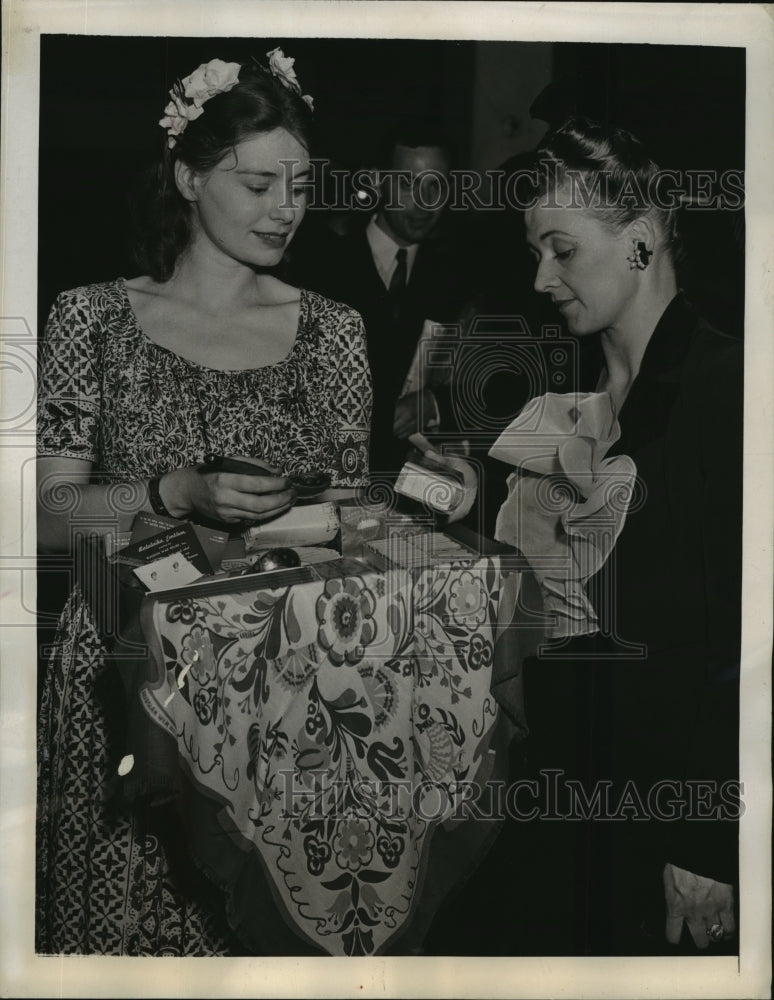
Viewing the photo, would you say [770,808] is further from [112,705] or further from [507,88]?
[507,88]

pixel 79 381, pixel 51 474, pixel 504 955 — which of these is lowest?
→ pixel 504 955

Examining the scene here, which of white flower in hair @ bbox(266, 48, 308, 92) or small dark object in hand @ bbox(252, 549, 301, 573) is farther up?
white flower in hair @ bbox(266, 48, 308, 92)

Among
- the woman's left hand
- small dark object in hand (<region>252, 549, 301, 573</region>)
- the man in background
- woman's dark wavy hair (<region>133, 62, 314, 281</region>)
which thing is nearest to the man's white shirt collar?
the man in background

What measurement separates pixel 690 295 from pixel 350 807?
1564 millimetres

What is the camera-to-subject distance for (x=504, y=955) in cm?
254

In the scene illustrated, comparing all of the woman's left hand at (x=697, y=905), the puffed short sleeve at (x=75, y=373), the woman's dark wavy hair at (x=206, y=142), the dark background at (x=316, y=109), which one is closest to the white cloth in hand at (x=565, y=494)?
the dark background at (x=316, y=109)

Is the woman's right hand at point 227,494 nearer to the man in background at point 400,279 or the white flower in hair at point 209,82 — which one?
the man in background at point 400,279

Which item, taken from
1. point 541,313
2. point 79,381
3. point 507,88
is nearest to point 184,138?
point 79,381

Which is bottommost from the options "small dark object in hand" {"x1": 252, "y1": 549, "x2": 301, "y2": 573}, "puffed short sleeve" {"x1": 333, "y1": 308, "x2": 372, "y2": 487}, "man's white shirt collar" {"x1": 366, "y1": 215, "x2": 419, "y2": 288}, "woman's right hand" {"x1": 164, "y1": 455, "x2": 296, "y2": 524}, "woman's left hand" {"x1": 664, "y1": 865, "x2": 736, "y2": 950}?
"woman's left hand" {"x1": 664, "y1": 865, "x2": 736, "y2": 950}

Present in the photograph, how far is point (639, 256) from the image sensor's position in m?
2.52

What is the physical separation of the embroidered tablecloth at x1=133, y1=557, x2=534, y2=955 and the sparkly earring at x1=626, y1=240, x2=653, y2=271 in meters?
0.84

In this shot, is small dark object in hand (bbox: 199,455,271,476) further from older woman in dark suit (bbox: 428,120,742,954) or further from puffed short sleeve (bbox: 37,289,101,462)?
older woman in dark suit (bbox: 428,120,742,954)

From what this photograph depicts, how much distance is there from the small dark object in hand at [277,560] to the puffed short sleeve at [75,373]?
49 cm

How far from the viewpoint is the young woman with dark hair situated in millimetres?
2471
